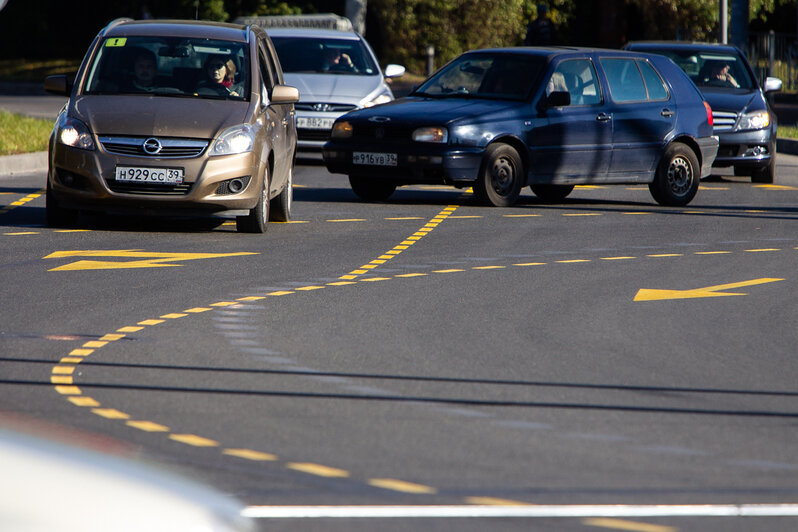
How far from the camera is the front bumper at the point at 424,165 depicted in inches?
559

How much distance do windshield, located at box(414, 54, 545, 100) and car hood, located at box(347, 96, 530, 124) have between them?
0.24 meters

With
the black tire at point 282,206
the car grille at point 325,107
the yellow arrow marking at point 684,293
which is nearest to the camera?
the yellow arrow marking at point 684,293

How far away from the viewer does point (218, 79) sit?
12.6m

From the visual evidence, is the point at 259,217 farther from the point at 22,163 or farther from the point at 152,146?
the point at 22,163

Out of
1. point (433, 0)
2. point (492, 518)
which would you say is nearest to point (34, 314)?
point (492, 518)

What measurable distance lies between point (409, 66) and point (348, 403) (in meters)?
37.3

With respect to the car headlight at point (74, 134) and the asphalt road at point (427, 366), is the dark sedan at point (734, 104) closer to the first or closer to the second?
the asphalt road at point (427, 366)

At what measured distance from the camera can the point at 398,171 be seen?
14492mm

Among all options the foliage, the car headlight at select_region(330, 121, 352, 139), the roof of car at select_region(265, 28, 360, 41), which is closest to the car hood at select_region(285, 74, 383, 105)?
the roof of car at select_region(265, 28, 360, 41)

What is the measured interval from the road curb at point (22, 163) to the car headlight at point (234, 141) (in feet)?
20.3

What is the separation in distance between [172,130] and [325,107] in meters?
7.14

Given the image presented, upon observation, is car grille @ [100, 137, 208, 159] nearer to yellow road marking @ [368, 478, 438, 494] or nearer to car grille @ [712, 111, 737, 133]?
yellow road marking @ [368, 478, 438, 494]

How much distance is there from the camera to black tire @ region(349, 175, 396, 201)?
15344mm

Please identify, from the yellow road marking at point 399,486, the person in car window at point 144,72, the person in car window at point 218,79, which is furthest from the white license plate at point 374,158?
the yellow road marking at point 399,486
